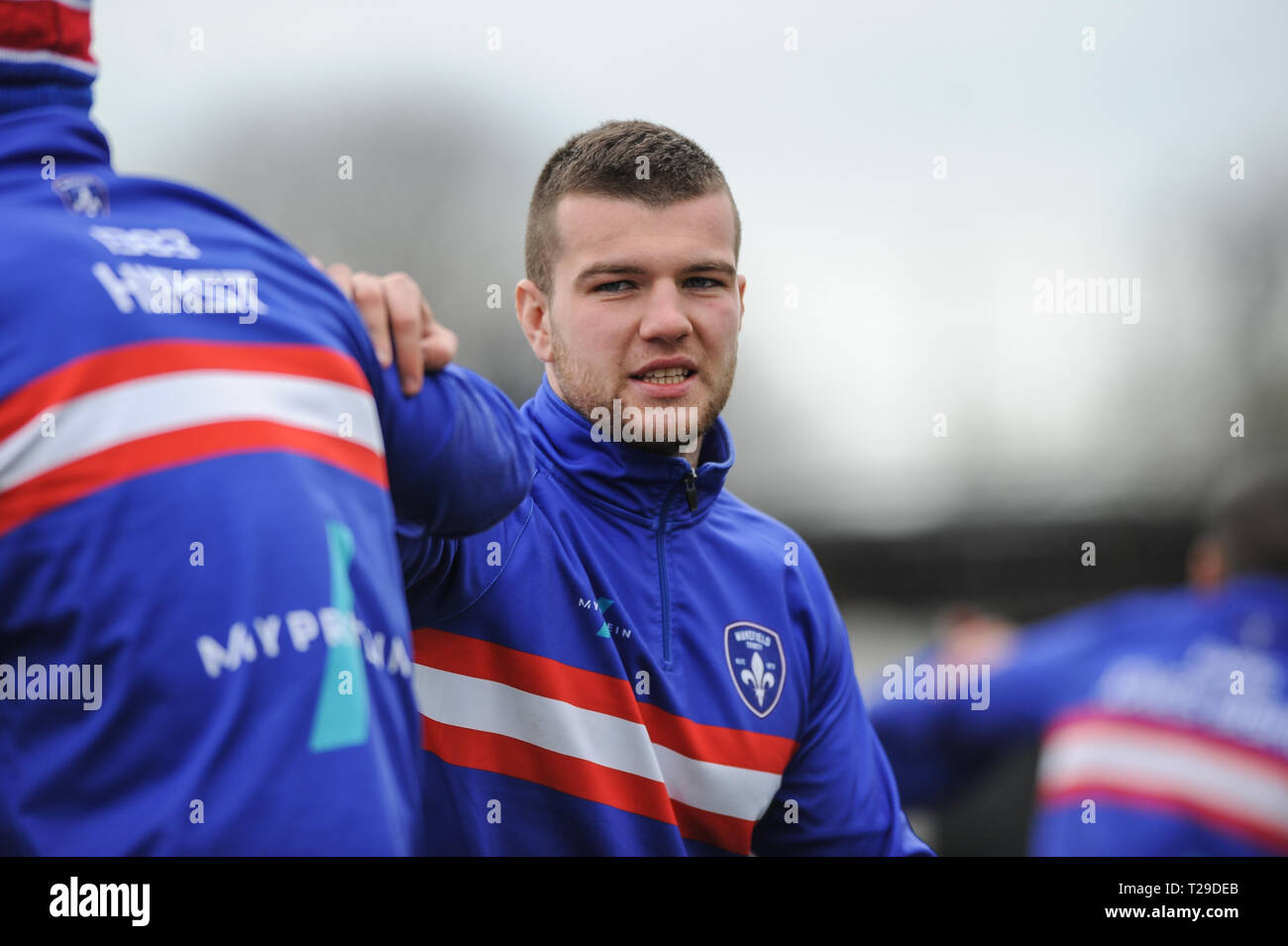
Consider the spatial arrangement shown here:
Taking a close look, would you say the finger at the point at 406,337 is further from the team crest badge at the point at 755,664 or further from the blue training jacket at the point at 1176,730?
the blue training jacket at the point at 1176,730

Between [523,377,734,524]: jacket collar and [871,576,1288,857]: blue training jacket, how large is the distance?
1018mm

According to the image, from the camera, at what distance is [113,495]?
4.20 feet

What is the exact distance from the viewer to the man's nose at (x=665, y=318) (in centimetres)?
273

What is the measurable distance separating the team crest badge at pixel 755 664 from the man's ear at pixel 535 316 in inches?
28.0

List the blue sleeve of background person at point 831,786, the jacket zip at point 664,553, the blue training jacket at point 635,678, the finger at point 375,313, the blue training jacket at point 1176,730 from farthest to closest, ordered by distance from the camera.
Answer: the blue sleeve of background person at point 831,786, the blue training jacket at point 1176,730, the jacket zip at point 664,553, the blue training jacket at point 635,678, the finger at point 375,313

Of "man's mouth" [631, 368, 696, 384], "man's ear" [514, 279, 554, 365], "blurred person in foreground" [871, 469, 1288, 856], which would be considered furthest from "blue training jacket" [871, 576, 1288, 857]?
"man's ear" [514, 279, 554, 365]

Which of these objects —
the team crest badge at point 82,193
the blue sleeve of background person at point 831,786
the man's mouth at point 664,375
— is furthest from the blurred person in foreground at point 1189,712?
the team crest badge at point 82,193

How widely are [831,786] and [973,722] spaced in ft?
2.64

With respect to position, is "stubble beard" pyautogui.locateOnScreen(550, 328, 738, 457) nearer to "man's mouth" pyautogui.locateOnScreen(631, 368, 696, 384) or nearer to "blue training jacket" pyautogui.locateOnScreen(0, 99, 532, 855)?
Result: "man's mouth" pyautogui.locateOnScreen(631, 368, 696, 384)

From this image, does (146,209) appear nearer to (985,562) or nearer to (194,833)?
(194,833)

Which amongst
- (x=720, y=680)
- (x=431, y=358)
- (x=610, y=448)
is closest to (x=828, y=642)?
(x=720, y=680)

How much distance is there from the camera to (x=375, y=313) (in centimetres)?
170

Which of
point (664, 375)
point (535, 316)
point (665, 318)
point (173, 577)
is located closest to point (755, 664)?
point (664, 375)

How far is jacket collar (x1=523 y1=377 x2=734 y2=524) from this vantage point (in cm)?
273
